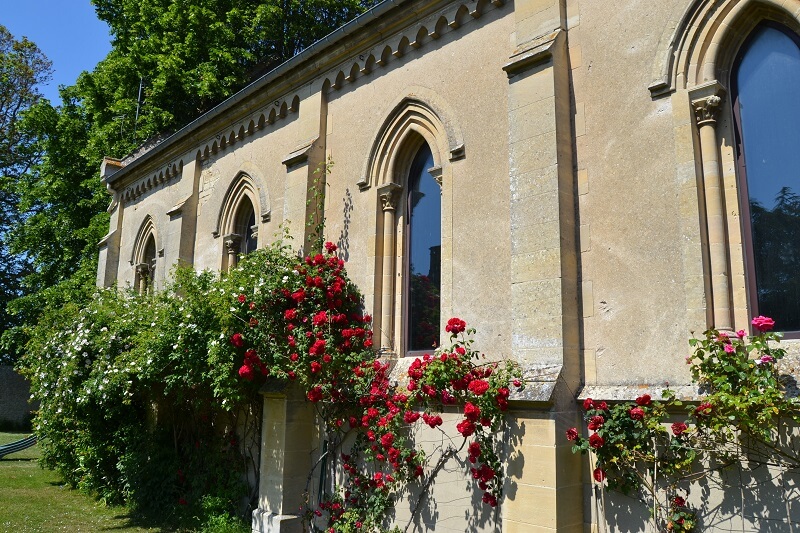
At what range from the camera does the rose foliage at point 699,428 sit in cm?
467

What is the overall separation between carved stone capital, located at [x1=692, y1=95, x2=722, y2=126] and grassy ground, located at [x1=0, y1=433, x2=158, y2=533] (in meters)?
9.03

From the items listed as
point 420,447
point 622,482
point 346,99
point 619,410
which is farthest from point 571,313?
point 346,99

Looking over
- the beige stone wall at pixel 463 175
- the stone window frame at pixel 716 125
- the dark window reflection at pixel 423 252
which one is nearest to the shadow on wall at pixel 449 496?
the beige stone wall at pixel 463 175

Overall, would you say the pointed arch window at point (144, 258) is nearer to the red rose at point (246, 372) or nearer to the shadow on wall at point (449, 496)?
the red rose at point (246, 372)

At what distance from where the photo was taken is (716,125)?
5602 mm

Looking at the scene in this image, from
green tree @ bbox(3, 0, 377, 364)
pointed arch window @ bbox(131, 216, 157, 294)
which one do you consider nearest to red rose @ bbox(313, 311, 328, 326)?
pointed arch window @ bbox(131, 216, 157, 294)

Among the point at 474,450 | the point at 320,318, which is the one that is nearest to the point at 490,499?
the point at 474,450

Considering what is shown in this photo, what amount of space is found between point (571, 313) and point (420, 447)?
7.91 feet

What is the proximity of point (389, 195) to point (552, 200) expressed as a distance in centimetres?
290

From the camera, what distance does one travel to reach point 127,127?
20141mm

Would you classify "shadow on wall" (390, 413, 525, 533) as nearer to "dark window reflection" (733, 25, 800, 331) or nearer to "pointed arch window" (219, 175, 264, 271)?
"dark window reflection" (733, 25, 800, 331)

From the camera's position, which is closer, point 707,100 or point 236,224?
point 707,100

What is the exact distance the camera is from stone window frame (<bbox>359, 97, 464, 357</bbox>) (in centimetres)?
801

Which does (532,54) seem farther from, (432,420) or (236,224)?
(236,224)
